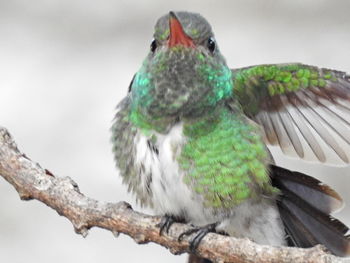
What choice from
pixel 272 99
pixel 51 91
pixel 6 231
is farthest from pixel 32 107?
pixel 272 99

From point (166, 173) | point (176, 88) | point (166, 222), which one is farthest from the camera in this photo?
point (176, 88)

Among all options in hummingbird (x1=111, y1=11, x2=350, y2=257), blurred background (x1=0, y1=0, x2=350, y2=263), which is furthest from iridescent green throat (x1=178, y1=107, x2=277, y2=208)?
blurred background (x1=0, y1=0, x2=350, y2=263)

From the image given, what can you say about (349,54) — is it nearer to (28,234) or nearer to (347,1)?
(347,1)

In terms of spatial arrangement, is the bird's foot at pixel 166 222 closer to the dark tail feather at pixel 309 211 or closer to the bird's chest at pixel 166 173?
the bird's chest at pixel 166 173

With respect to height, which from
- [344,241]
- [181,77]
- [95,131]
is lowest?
[344,241]

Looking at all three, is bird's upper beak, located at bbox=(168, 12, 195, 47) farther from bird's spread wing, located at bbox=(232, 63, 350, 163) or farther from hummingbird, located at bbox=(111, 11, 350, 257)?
bird's spread wing, located at bbox=(232, 63, 350, 163)

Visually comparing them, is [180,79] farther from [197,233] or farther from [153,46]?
[197,233]

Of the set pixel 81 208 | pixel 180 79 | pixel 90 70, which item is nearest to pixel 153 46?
pixel 180 79
